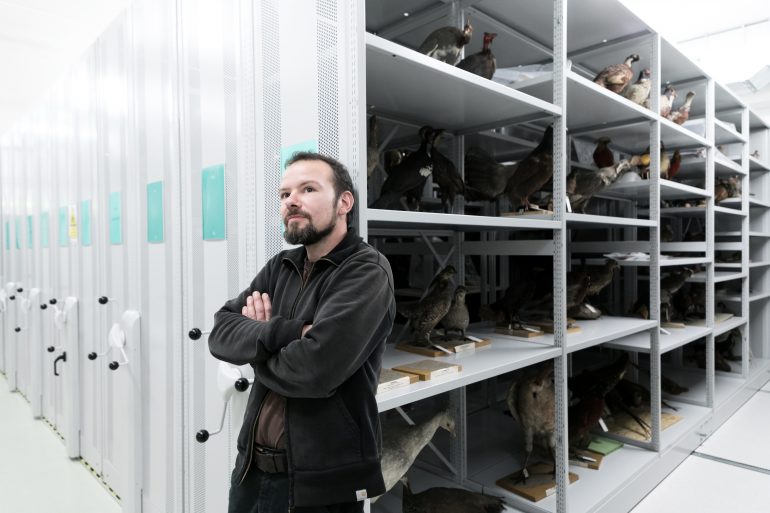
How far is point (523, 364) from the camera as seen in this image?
2098mm

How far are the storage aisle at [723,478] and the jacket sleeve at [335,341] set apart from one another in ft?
8.12

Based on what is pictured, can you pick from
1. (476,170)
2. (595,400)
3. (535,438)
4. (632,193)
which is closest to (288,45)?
(476,170)

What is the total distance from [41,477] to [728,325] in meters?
5.64

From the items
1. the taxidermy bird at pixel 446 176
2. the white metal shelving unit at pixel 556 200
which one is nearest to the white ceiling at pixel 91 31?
the white metal shelving unit at pixel 556 200

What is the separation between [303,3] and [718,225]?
5.86 metres

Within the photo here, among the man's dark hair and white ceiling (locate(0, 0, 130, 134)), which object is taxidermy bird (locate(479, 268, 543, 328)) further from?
white ceiling (locate(0, 0, 130, 134))

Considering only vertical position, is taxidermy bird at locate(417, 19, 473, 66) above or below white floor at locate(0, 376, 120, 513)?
above

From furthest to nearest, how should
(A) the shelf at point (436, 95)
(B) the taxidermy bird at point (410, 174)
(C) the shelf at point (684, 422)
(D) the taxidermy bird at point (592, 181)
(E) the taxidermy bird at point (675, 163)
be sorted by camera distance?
(E) the taxidermy bird at point (675, 163), (C) the shelf at point (684, 422), (D) the taxidermy bird at point (592, 181), (B) the taxidermy bird at point (410, 174), (A) the shelf at point (436, 95)

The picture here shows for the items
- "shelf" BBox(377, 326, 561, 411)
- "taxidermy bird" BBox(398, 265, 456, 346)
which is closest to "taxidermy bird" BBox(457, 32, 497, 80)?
"taxidermy bird" BBox(398, 265, 456, 346)

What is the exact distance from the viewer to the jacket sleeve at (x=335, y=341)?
1.11m

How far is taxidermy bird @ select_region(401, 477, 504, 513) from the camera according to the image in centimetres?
230

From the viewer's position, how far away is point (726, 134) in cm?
489

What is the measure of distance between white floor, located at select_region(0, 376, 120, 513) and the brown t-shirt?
2065 millimetres

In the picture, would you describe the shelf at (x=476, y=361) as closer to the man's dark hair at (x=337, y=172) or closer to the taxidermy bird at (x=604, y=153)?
the man's dark hair at (x=337, y=172)
